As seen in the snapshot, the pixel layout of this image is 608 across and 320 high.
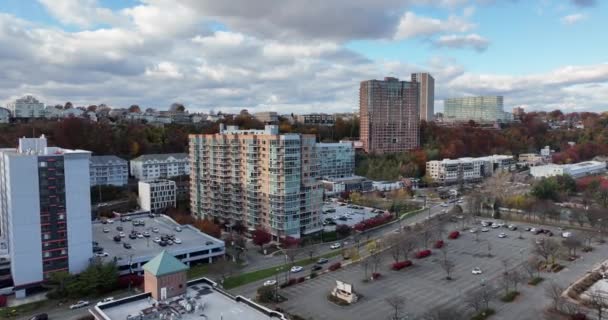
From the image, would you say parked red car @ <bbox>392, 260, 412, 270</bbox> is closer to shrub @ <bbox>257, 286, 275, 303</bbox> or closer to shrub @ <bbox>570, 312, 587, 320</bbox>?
shrub @ <bbox>257, 286, 275, 303</bbox>

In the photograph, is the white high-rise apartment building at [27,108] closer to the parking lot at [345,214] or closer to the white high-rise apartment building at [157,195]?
the white high-rise apartment building at [157,195]

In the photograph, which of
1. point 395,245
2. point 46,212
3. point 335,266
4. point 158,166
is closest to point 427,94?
point 158,166

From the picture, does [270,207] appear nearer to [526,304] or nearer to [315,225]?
[315,225]

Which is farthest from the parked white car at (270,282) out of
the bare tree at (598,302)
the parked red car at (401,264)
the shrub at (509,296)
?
the bare tree at (598,302)

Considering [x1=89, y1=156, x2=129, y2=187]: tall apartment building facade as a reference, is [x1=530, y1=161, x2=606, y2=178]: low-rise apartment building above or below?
below

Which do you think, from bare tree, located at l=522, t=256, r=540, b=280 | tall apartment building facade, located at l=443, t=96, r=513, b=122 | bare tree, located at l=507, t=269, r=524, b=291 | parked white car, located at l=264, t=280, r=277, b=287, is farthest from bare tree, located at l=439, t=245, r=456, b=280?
tall apartment building facade, located at l=443, t=96, r=513, b=122

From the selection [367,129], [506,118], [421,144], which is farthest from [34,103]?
[506,118]
